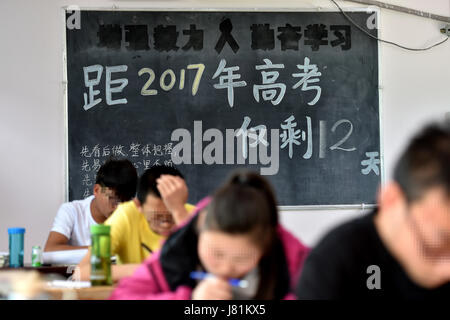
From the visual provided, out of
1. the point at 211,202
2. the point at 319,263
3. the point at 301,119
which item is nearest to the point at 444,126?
the point at 319,263

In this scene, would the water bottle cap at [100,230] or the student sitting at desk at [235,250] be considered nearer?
the student sitting at desk at [235,250]

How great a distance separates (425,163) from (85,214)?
2.24m

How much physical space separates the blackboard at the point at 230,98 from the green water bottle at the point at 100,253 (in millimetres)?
1720

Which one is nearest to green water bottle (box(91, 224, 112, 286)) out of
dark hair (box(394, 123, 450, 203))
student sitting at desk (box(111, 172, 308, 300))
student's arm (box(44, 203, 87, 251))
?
student sitting at desk (box(111, 172, 308, 300))

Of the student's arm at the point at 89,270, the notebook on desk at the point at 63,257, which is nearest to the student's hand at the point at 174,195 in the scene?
the student's arm at the point at 89,270

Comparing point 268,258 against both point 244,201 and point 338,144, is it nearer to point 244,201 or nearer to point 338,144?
point 244,201

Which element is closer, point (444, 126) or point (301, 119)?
point (444, 126)

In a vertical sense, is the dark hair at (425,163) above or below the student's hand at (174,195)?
above

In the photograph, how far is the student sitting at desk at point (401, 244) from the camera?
687mm

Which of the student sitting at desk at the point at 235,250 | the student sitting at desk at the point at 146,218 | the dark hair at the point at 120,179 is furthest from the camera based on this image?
the dark hair at the point at 120,179

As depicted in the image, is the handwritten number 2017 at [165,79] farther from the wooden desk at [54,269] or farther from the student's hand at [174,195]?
the student's hand at [174,195]

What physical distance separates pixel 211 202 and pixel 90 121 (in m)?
2.51

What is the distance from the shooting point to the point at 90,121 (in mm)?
3299
